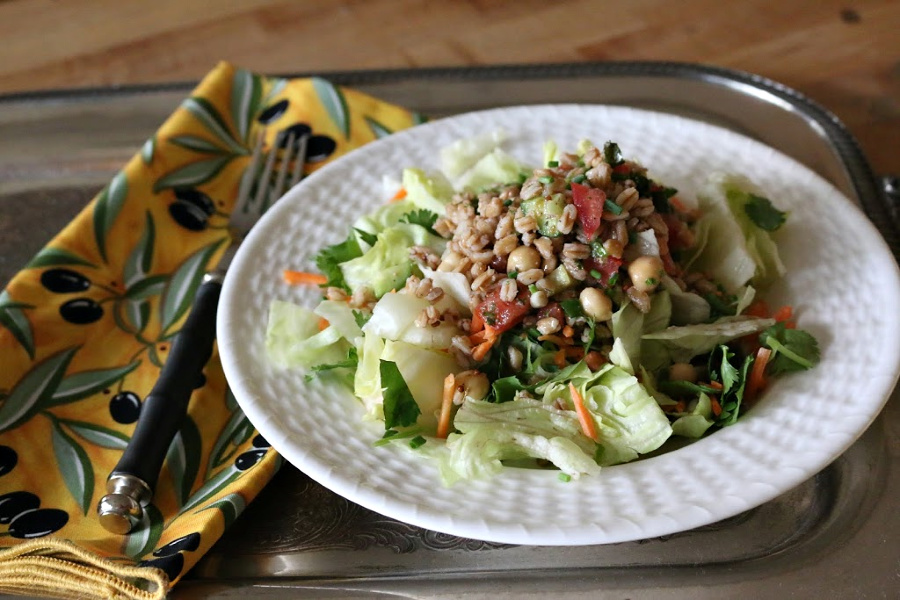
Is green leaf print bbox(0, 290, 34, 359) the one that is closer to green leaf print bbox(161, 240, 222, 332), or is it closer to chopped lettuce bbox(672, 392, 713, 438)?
green leaf print bbox(161, 240, 222, 332)

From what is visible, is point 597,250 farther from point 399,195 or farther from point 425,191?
point 399,195

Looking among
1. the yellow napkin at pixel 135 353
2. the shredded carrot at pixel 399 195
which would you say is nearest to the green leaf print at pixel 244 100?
the yellow napkin at pixel 135 353

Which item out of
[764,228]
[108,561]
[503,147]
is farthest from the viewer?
Answer: [503,147]

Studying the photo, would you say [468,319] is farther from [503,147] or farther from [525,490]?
[503,147]

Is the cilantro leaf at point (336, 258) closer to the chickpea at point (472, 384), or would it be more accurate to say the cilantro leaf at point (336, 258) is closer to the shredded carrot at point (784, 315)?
the chickpea at point (472, 384)

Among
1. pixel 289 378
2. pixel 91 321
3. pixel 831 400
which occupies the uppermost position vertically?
pixel 831 400

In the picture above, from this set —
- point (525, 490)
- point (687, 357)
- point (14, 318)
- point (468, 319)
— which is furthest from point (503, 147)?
point (14, 318)

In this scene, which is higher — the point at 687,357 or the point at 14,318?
the point at 687,357
